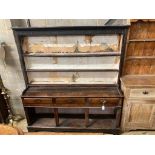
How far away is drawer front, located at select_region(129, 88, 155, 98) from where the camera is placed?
2.38 meters

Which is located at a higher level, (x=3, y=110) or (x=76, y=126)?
(x=3, y=110)

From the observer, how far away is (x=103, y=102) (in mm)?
2475

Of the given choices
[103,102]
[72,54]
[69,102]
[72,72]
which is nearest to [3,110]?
[69,102]

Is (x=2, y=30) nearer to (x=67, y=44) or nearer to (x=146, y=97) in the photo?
(x=67, y=44)

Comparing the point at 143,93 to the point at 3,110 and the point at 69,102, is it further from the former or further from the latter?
the point at 3,110

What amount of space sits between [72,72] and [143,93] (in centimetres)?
106

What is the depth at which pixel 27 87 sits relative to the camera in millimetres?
2729

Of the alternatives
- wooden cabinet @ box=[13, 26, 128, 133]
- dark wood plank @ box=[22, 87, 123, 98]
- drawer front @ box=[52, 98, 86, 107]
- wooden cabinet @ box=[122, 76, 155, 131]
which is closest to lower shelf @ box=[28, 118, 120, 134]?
wooden cabinet @ box=[13, 26, 128, 133]

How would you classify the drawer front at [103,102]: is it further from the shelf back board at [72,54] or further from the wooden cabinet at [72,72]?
the shelf back board at [72,54]

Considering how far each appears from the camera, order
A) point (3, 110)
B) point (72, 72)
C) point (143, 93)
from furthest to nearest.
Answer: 1. point (3, 110)
2. point (72, 72)
3. point (143, 93)

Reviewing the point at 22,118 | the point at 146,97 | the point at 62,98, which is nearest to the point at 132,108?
the point at 146,97

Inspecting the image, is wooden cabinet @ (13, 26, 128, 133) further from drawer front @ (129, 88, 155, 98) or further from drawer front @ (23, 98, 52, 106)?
drawer front @ (129, 88, 155, 98)

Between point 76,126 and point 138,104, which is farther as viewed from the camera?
point 76,126
